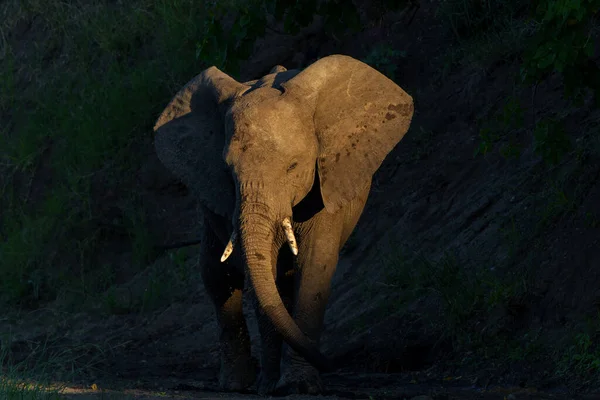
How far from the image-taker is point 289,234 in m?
6.72

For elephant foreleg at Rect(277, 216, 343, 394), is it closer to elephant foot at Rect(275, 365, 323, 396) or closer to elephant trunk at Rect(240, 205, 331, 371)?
elephant foot at Rect(275, 365, 323, 396)

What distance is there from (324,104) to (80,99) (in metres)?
7.58

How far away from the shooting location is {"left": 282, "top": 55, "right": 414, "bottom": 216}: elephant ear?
7.25m

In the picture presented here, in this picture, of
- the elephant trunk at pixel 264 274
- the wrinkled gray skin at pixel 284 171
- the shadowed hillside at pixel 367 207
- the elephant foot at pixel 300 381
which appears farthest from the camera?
the shadowed hillside at pixel 367 207

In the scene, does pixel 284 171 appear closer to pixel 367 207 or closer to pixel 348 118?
pixel 348 118

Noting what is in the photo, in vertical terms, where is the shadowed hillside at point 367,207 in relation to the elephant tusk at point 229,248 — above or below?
below

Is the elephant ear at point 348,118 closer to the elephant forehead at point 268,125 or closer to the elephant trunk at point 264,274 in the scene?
the elephant forehead at point 268,125

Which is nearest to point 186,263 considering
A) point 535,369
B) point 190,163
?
point 190,163

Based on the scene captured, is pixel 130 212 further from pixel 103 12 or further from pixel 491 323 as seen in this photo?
pixel 491 323

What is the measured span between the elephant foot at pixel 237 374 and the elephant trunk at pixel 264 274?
150 centimetres

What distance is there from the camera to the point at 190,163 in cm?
761

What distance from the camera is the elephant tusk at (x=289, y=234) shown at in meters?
6.70

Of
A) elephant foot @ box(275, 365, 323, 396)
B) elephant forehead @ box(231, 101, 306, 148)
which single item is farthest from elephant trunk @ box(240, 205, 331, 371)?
elephant forehead @ box(231, 101, 306, 148)

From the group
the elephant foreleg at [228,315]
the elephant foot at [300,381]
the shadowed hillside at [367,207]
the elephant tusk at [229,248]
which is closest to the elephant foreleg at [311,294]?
the elephant foot at [300,381]
